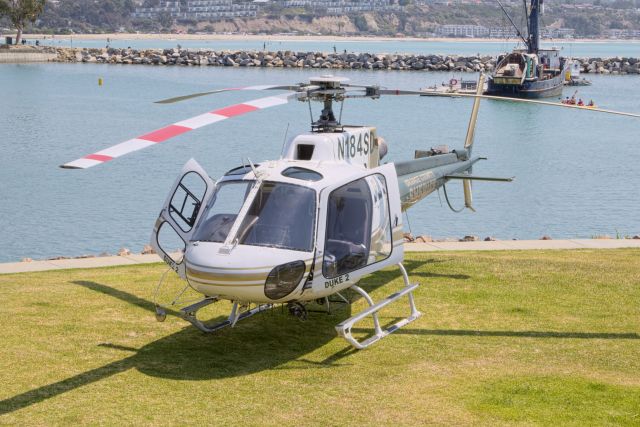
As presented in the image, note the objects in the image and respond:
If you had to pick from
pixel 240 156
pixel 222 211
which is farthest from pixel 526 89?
pixel 222 211

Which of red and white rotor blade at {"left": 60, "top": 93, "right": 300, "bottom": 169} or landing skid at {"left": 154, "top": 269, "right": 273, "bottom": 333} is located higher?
red and white rotor blade at {"left": 60, "top": 93, "right": 300, "bottom": 169}

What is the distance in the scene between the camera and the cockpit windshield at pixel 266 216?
987cm

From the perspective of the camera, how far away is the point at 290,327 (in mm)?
11688

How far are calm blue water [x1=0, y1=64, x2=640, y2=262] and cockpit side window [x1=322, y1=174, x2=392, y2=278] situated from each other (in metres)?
15.2

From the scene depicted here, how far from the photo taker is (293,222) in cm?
999

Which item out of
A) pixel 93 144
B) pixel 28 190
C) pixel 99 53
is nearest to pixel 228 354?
pixel 28 190

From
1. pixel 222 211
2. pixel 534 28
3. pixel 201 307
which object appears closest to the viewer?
pixel 222 211

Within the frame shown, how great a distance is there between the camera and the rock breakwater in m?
110

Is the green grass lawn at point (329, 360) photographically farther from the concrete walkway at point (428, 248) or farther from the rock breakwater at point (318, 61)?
the rock breakwater at point (318, 61)

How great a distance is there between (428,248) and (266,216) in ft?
24.4

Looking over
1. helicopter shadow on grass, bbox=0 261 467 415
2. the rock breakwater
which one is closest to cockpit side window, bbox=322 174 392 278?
helicopter shadow on grass, bbox=0 261 467 415

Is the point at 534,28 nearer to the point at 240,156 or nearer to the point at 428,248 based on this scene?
the point at 240,156

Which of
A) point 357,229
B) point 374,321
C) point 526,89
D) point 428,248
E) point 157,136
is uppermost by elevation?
point 157,136

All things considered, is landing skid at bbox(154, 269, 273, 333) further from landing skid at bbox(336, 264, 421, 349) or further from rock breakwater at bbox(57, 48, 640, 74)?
rock breakwater at bbox(57, 48, 640, 74)
